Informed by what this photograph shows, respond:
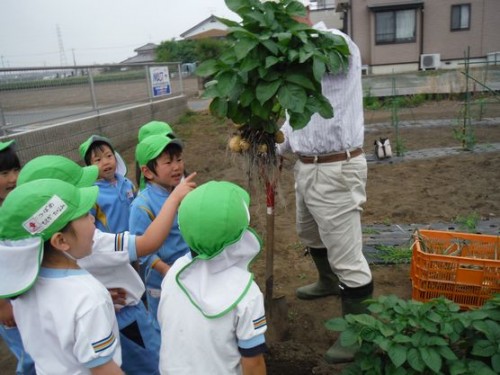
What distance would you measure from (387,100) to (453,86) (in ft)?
6.75

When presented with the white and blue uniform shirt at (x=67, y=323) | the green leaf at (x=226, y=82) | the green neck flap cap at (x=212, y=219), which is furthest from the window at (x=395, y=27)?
the white and blue uniform shirt at (x=67, y=323)

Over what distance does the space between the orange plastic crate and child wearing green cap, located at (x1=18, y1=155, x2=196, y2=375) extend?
1728 millimetres

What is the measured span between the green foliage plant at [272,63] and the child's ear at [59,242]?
99cm

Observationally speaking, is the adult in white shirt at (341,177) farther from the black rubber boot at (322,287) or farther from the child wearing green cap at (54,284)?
the child wearing green cap at (54,284)

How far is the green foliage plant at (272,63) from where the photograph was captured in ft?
6.73

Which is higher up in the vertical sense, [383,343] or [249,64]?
[249,64]

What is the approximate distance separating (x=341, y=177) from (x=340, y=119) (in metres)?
0.34

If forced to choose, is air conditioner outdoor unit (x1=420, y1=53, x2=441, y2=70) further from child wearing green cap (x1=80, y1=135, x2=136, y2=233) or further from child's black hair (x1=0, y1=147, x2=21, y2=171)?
child's black hair (x1=0, y1=147, x2=21, y2=171)

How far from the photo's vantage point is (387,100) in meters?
13.2

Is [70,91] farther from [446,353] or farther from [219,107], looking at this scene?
[446,353]

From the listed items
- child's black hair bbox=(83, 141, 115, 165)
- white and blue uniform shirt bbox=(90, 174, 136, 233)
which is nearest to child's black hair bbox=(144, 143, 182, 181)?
white and blue uniform shirt bbox=(90, 174, 136, 233)

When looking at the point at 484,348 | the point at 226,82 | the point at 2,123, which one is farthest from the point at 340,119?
the point at 2,123

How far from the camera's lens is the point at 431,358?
68.2 inches

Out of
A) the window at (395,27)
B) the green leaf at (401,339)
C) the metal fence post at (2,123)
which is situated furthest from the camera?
the window at (395,27)
